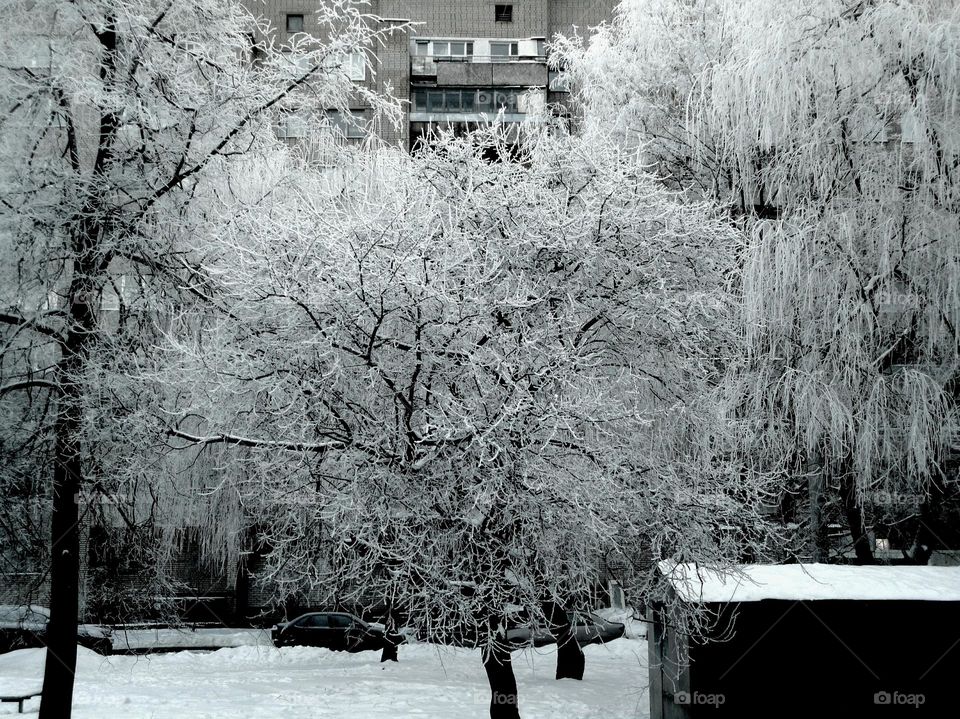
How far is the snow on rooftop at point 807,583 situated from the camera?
8992 millimetres

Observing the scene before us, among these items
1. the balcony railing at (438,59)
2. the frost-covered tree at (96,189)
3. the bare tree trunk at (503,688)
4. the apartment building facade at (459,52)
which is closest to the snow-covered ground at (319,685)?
the bare tree trunk at (503,688)

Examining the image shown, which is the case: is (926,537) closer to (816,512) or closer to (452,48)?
(816,512)

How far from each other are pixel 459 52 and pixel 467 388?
3338 cm

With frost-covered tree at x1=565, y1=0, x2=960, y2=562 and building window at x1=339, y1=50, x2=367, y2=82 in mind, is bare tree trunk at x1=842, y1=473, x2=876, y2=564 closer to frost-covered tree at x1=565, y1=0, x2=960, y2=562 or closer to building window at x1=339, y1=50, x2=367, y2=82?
frost-covered tree at x1=565, y1=0, x2=960, y2=562

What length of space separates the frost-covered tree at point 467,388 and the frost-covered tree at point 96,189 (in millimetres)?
701

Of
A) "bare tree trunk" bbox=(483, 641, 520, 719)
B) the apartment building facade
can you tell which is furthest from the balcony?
"bare tree trunk" bbox=(483, 641, 520, 719)

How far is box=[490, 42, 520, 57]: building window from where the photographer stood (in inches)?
1531

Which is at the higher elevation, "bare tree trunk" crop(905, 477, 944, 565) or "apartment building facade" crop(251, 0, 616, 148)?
"apartment building facade" crop(251, 0, 616, 148)

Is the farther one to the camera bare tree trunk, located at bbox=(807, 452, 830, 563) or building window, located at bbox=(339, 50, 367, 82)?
bare tree trunk, located at bbox=(807, 452, 830, 563)

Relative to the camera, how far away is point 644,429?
1058cm

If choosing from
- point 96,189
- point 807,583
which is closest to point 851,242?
point 807,583

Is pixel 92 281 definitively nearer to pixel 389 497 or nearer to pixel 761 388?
pixel 389 497

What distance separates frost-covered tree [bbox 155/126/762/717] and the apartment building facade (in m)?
23.5

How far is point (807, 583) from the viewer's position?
31.5 feet
